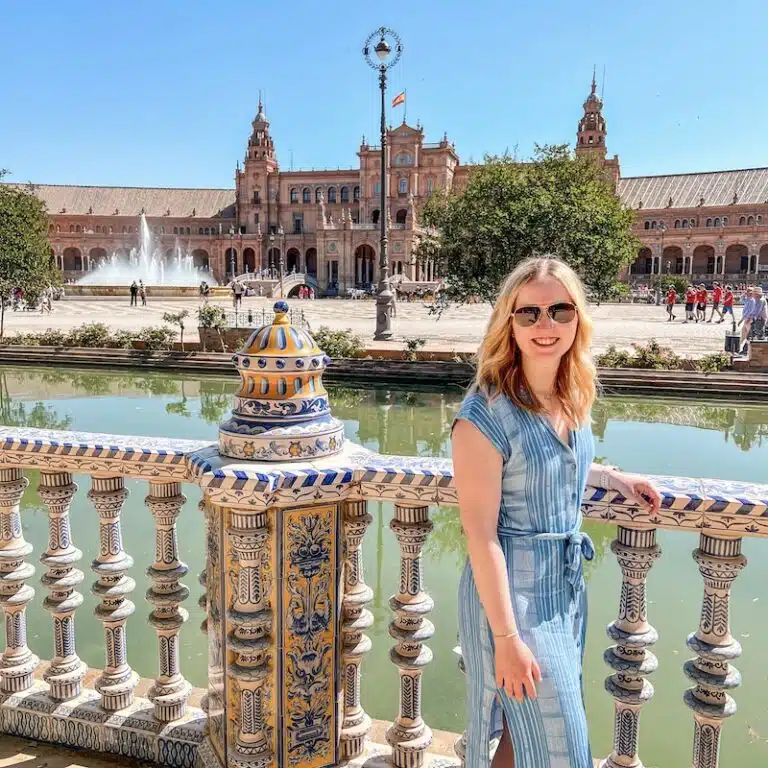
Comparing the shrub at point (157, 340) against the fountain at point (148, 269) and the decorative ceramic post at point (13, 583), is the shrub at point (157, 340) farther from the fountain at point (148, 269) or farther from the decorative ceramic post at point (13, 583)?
the fountain at point (148, 269)

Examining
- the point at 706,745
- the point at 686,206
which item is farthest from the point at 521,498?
the point at 686,206

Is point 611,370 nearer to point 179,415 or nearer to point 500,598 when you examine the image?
point 179,415

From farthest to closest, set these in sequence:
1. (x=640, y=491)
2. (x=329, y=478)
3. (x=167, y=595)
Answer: (x=167, y=595)
(x=329, y=478)
(x=640, y=491)

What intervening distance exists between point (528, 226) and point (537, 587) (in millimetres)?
19712

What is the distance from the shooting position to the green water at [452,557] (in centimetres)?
484

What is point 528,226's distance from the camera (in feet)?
67.8

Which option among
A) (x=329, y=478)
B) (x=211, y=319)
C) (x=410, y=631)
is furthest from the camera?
(x=211, y=319)

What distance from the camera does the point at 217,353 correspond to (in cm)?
2248

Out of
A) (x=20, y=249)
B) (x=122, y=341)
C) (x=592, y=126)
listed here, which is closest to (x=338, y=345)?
(x=122, y=341)

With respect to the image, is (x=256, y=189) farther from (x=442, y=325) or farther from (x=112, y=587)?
(x=112, y=587)

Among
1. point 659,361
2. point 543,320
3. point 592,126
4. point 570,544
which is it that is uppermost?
point 592,126

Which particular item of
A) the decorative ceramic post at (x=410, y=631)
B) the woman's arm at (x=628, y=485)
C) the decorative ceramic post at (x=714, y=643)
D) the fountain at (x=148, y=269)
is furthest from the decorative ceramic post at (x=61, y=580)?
the fountain at (x=148, y=269)

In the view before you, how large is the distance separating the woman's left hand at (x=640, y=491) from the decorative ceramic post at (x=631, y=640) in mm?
139

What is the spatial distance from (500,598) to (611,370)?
17.7 m
